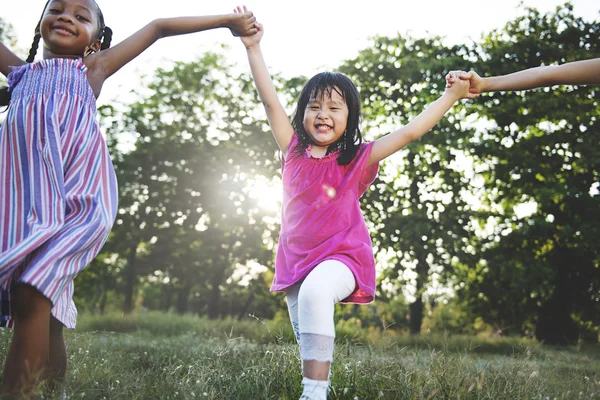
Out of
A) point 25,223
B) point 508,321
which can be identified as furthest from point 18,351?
point 508,321

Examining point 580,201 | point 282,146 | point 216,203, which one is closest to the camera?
point 282,146

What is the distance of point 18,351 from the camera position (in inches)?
86.3

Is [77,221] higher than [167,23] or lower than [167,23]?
lower

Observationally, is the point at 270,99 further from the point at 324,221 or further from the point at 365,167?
the point at 324,221

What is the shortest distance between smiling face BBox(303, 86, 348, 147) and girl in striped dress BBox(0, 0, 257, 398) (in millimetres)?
786

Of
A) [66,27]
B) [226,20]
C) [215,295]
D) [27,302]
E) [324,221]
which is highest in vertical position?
[226,20]

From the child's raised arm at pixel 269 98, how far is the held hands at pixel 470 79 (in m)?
0.98

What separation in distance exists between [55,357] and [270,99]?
1784mm

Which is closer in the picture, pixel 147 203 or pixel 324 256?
pixel 324 256

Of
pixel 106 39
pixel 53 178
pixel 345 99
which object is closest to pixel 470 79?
pixel 345 99

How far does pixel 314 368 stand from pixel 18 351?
1226 millimetres

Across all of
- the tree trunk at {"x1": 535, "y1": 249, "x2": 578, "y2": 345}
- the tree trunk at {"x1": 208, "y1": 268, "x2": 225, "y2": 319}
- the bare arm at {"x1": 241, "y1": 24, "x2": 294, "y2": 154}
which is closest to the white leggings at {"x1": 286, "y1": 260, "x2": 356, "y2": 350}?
the bare arm at {"x1": 241, "y1": 24, "x2": 294, "y2": 154}

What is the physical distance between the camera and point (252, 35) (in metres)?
3.35

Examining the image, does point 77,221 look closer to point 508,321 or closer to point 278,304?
point 508,321
